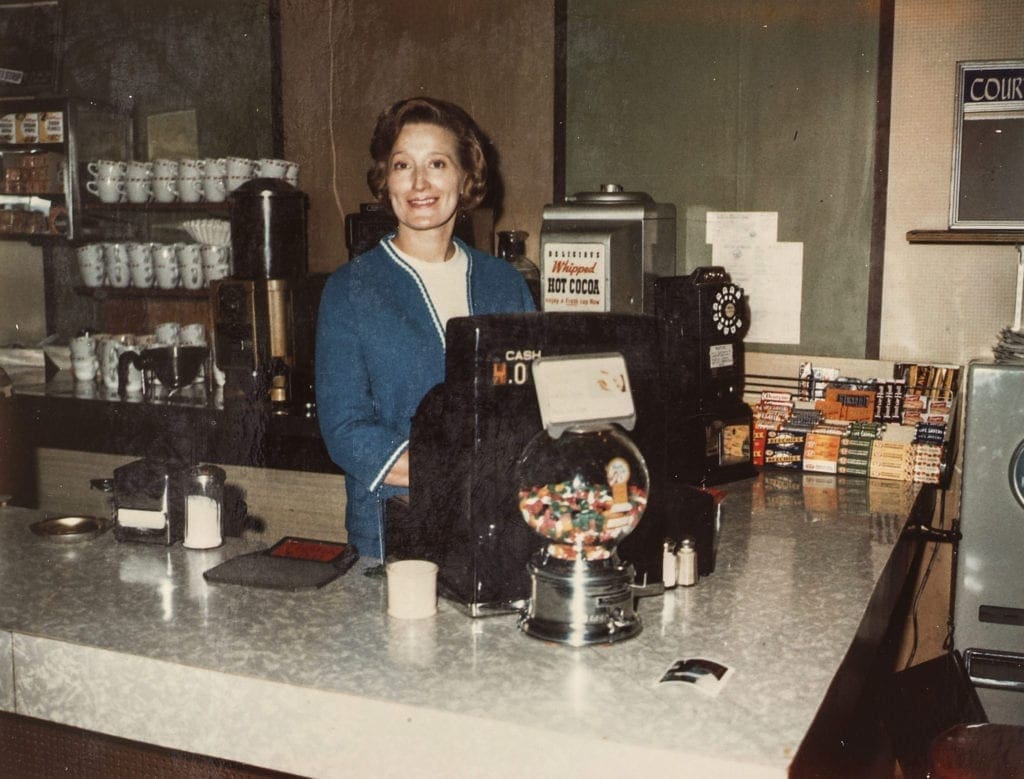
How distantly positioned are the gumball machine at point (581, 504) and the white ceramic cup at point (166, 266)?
9.80ft

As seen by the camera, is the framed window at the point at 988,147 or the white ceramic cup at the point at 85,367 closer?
the framed window at the point at 988,147

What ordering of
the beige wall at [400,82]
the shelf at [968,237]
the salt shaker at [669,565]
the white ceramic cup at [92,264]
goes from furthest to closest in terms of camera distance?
1. the white ceramic cup at [92,264]
2. the beige wall at [400,82]
3. the shelf at [968,237]
4. the salt shaker at [669,565]

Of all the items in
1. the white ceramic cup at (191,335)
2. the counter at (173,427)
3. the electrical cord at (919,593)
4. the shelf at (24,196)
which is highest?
the shelf at (24,196)

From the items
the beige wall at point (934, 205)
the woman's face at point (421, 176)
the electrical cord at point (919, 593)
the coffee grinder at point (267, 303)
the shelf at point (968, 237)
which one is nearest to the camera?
the woman's face at point (421, 176)

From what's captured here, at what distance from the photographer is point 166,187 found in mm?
4164

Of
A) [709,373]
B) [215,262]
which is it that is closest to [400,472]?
[709,373]

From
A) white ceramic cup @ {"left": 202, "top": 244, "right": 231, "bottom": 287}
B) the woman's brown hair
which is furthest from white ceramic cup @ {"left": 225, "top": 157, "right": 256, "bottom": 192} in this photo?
the woman's brown hair

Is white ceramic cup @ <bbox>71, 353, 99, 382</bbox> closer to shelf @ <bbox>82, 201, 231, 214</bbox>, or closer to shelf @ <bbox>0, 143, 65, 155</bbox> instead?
shelf @ <bbox>82, 201, 231, 214</bbox>

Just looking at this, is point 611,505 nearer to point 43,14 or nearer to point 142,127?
point 142,127

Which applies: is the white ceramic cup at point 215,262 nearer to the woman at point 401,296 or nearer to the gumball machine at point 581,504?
the woman at point 401,296

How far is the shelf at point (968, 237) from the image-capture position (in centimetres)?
297

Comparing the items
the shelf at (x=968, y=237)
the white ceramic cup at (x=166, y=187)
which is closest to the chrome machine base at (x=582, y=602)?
the shelf at (x=968, y=237)

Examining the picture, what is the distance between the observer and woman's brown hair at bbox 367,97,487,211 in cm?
223

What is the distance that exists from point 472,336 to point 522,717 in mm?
569
